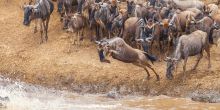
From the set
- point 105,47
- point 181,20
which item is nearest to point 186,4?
point 181,20

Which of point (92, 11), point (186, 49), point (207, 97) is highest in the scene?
point (92, 11)

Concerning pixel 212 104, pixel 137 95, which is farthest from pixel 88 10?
pixel 212 104

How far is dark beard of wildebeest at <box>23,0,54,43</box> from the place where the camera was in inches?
911

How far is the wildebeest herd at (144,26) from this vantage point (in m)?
19.5

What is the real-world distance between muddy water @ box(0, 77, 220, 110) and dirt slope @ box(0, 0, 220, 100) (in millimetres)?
561

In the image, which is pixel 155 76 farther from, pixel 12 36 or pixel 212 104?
pixel 12 36

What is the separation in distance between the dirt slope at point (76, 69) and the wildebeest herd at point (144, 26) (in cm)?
40

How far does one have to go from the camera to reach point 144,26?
2111 centimetres

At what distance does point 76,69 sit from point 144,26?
2868 millimetres

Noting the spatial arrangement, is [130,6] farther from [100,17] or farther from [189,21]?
[189,21]

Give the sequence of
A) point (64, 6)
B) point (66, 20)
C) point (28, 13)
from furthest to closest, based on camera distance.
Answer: point (64, 6), point (66, 20), point (28, 13)

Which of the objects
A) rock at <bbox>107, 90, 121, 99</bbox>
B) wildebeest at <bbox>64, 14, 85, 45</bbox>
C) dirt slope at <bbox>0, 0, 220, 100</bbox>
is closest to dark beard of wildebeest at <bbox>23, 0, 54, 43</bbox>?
dirt slope at <bbox>0, 0, 220, 100</bbox>

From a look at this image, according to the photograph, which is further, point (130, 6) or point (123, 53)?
point (130, 6)

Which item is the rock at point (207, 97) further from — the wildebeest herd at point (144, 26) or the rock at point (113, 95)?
the rock at point (113, 95)
